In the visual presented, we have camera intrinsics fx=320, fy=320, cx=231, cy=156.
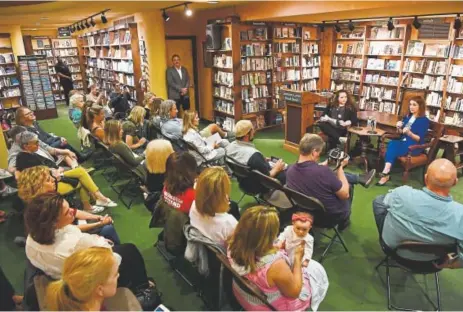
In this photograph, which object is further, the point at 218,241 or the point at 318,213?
the point at 318,213

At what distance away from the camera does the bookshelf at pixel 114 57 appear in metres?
7.98

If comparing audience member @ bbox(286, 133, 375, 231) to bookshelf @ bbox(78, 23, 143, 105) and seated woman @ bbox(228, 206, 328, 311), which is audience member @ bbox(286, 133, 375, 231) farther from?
bookshelf @ bbox(78, 23, 143, 105)

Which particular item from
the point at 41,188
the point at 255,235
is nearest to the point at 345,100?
the point at 255,235

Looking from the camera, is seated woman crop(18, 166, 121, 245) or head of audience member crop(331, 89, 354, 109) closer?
seated woman crop(18, 166, 121, 245)

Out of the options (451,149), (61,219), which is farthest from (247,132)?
(451,149)

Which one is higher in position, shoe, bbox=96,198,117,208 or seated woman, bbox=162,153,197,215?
seated woman, bbox=162,153,197,215

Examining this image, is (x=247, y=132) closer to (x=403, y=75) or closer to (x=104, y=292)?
(x=104, y=292)

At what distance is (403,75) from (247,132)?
5.20 m

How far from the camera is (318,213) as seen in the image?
9.04 ft

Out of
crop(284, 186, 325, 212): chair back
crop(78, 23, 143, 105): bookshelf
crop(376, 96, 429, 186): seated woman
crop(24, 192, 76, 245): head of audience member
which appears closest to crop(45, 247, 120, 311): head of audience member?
crop(24, 192, 76, 245): head of audience member

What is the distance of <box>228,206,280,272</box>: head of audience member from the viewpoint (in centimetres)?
166

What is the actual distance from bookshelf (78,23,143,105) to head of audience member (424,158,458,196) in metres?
7.03

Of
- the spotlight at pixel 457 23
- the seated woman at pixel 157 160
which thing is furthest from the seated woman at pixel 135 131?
the spotlight at pixel 457 23

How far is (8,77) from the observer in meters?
9.23
